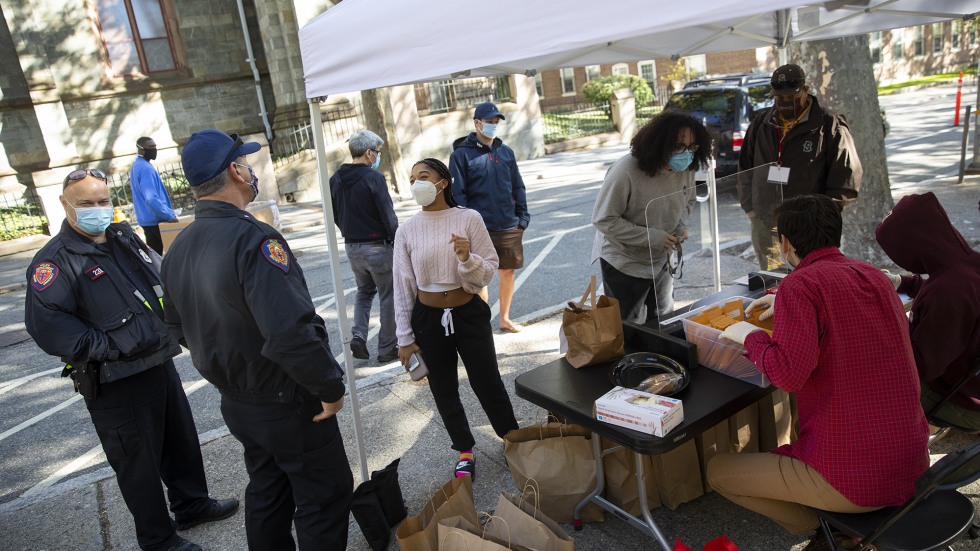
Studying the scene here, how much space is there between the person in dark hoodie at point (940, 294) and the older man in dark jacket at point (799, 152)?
1.16 metres

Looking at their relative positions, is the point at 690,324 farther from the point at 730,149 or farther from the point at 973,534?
the point at 730,149

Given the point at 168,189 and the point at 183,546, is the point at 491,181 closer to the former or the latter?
the point at 183,546

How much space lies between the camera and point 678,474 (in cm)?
295

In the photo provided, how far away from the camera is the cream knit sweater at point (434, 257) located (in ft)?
10.7

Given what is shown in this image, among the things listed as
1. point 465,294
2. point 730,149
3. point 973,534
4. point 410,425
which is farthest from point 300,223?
point 973,534

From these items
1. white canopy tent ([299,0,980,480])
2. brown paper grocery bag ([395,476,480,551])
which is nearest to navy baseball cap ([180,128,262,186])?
white canopy tent ([299,0,980,480])

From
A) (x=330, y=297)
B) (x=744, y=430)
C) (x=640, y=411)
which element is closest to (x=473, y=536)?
(x=640, y=411)

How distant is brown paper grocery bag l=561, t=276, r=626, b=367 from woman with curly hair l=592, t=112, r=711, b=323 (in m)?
0.57

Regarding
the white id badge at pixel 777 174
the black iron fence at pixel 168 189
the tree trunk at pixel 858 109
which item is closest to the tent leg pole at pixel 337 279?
the white id badge at pixel 777 174

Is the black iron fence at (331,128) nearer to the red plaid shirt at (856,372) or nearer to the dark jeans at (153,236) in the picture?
the dark jeans at (153,236)

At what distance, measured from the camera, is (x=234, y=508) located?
350cm

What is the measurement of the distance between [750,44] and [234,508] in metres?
4.57

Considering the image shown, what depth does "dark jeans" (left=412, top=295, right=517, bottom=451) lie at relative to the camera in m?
3.34

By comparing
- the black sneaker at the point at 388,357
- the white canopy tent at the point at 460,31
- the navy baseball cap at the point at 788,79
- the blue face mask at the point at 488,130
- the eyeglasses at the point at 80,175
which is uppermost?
the white canopy tent at the point at 460,31
